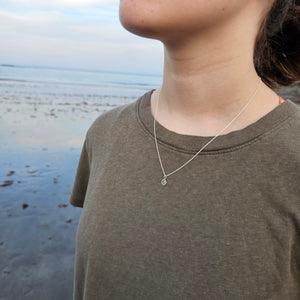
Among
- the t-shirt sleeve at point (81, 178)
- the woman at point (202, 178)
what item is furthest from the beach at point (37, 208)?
the woman at point (202, 178)

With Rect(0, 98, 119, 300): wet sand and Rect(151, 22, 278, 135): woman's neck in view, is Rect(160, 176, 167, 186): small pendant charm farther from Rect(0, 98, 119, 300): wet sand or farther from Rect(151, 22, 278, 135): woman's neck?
Rect(0, 98, 119, 300): wet sand

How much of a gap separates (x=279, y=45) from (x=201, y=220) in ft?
2.92

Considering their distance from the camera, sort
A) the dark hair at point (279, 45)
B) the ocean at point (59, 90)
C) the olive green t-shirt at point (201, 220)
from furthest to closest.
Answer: the ocean at point (59, 90) → the dark hair at point (279, 45) → the olive green t-shirt at point (201, 220)

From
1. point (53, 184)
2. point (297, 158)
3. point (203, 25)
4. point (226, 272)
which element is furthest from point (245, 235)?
point (53, 184)

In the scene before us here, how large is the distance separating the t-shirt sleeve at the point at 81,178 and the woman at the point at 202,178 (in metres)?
0.31

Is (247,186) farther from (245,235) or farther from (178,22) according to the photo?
(178,22)

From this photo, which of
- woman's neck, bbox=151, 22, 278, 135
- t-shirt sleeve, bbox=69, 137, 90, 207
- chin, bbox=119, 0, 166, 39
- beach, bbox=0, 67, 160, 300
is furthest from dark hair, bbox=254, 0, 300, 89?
beach, bbox=0, 67, 160, 300

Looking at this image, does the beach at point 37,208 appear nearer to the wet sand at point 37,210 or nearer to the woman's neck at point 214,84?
the wet sand at point 37,210

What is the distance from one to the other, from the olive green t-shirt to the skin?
9 cm

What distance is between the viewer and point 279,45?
1397 millimetres

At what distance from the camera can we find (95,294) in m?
1.18

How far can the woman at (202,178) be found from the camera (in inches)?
38.4

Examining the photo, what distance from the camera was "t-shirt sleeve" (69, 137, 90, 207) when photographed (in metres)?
1.63

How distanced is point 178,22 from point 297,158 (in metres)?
0.58
